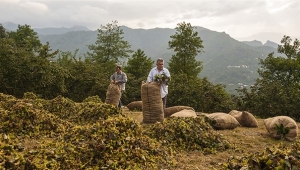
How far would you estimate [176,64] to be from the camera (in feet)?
109

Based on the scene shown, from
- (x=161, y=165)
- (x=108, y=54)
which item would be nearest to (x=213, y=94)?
(x=161, y=165)

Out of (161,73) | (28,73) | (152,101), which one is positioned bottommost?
(152,101)

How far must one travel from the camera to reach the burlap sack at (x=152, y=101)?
8.78 metres

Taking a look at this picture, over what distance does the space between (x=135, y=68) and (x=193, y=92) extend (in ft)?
49.5

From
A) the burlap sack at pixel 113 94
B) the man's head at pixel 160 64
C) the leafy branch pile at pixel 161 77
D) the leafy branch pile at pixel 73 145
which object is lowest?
the leafy branch pile at pixel 73 145

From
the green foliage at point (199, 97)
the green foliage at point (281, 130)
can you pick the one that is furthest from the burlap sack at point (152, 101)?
the green foliage at point (199, 97)

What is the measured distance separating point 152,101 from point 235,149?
3181 mm

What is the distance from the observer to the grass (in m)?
5.43

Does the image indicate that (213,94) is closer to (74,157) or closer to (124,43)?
(74,157)

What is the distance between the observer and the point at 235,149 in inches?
262

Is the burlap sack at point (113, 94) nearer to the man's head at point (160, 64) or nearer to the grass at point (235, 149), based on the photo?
the man's head at point (160, 64)

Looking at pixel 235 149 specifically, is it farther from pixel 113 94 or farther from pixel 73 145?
pixel 113 94

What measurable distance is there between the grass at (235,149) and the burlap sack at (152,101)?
225 centimetres

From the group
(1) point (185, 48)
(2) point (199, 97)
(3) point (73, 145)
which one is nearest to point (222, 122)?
(3) point (73, 145)
